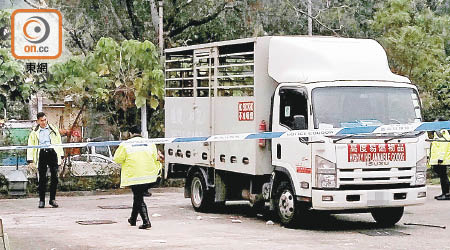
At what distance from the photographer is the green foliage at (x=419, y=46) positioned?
86.9ft

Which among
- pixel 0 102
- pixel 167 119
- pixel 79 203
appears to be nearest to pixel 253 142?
pixel 167 119

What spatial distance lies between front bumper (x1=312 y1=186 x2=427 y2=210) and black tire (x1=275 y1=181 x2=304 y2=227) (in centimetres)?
53

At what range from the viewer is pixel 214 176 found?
1611 cm

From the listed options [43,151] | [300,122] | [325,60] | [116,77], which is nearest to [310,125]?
[300,122]

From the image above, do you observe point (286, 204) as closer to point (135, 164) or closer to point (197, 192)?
point (135, 164)

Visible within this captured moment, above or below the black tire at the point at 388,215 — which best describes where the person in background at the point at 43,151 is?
above

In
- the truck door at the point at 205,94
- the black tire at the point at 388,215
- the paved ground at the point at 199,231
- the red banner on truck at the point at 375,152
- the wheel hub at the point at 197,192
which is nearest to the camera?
the paved ground at the point at 199,231

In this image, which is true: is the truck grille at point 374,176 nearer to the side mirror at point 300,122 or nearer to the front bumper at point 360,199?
the front bumper at point 360,199

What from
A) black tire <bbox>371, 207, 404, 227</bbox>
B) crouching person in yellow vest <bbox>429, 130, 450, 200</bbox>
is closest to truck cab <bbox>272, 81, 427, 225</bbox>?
black tire <bbox>371, 207, 404, 227</bbox>

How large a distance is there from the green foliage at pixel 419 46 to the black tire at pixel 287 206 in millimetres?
12872

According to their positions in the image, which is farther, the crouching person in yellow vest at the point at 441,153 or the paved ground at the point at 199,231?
the crouching person in yellow vest at the point at 441,153

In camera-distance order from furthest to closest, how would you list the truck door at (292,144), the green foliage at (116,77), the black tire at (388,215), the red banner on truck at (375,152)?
the green foliage at (116,77), the black tire at (388,215), the truck door at (292,144), the red banner on truck at (375,152)

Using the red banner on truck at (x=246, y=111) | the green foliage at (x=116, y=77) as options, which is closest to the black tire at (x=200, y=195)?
the red banner on truck at (x=246, y=111)

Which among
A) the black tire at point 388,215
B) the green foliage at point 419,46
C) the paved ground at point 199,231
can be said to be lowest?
the paved ground at point 199,231
